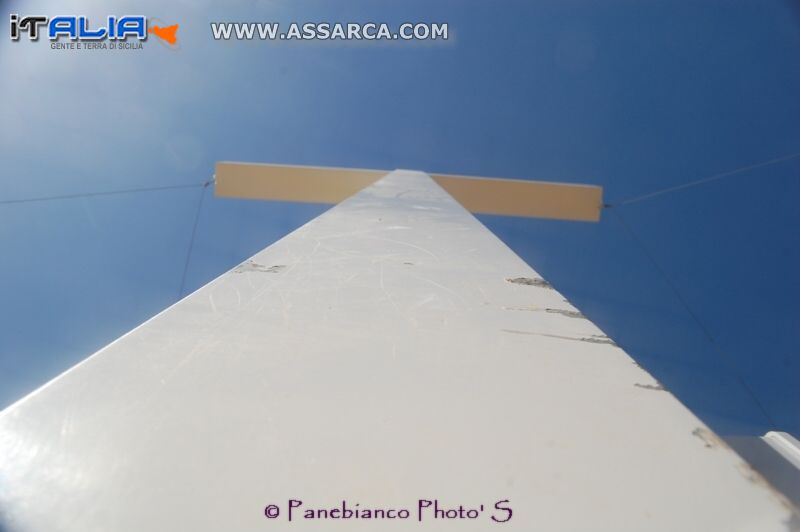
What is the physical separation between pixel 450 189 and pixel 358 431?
1962 millimetres

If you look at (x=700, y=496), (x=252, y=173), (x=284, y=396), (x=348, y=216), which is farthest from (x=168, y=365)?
(x=252, y=173)

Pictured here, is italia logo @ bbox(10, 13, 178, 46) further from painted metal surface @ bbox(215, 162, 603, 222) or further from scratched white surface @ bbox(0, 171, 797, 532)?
scratched white surface @ bbox(0, 171, 797, 532)

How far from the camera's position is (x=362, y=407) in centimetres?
32

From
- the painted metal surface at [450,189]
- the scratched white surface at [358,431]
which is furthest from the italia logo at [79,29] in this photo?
the scratched white surface at [358,431]

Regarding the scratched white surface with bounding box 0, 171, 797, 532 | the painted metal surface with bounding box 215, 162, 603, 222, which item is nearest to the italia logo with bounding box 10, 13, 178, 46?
the painted metal surface with bounding box 215, 162, 603, 222

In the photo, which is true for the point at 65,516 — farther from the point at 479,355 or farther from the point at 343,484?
the point at 479,355

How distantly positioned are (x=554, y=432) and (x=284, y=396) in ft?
0.61

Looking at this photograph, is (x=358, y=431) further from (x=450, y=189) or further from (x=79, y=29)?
(x=79, y=29)

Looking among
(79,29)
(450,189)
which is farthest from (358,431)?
(79,29)

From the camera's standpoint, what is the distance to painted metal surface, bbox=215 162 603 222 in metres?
2.20

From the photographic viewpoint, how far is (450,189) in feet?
7.16

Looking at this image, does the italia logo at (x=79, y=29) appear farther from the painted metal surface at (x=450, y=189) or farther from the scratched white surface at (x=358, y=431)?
the scratched white surface at (x=358, y=431)

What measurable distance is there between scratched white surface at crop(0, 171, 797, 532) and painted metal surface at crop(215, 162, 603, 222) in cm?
177

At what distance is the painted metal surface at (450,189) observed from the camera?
7.22 ft
